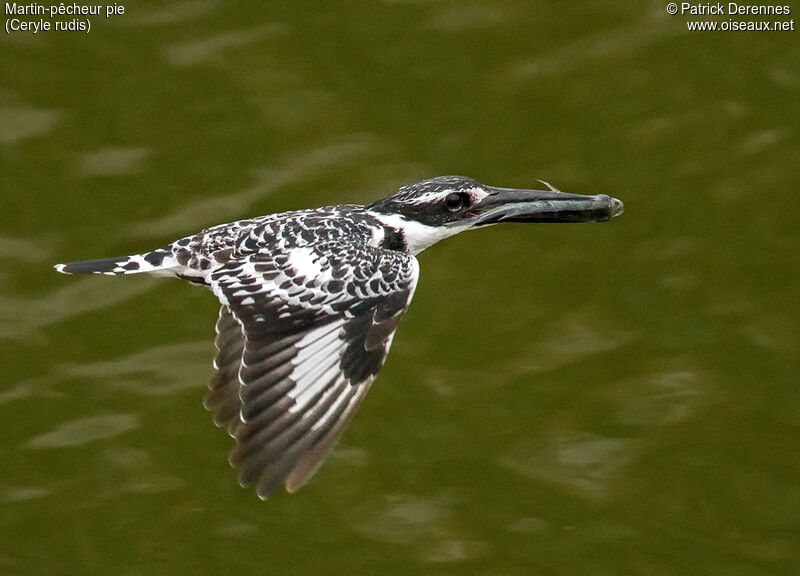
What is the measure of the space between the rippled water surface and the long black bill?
56.0 inches

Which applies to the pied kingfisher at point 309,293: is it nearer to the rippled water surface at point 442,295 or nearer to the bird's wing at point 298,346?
the bird's wing at point 298,346

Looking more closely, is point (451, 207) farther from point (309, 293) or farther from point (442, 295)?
point (442, 295)

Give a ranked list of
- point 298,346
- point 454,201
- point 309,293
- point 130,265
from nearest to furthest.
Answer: point 298,346 → point 309,293 → point 130,265 → point 454,201

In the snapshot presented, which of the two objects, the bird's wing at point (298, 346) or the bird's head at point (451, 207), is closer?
the bird's wing at point (298, 346)

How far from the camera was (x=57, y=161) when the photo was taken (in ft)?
38.0

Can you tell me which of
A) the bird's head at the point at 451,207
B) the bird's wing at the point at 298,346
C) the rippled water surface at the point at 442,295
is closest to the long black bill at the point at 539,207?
the bird's head at the point at 451,207

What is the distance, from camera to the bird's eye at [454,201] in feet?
29.9

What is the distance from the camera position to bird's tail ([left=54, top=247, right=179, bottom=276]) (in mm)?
8938

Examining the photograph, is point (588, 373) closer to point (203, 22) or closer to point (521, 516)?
point (521, 516)

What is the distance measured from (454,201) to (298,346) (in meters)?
1.33

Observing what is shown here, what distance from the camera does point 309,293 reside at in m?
8.54

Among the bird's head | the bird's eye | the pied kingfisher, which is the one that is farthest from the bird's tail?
the bird's eye

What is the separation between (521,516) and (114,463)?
7.41 ft

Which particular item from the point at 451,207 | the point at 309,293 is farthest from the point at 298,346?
the point at 451,207
